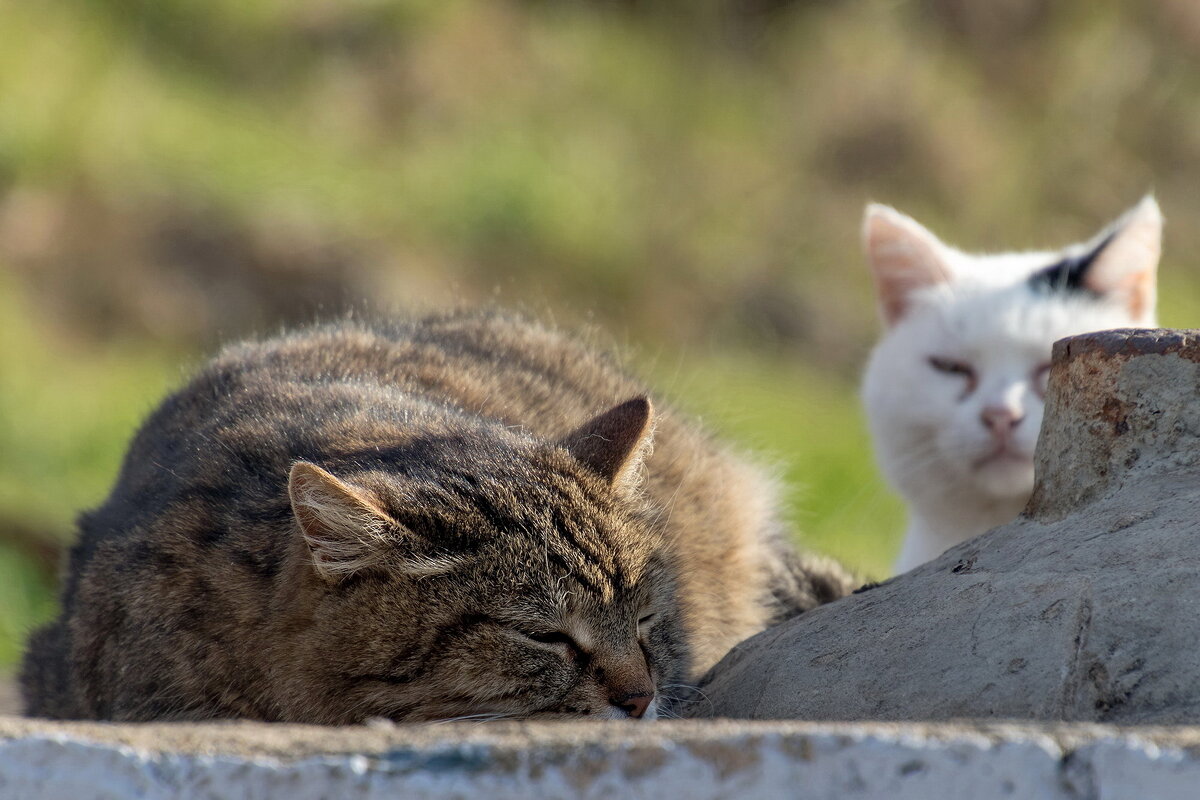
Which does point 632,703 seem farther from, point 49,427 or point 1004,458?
point 49,427

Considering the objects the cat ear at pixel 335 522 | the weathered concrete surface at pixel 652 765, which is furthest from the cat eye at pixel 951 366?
the weathered concrete surface at pixel 652 765

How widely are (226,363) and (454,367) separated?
1.44 ft

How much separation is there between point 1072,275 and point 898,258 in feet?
1.54

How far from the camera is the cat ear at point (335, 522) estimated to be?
1.72m

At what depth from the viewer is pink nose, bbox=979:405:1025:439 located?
114 inches

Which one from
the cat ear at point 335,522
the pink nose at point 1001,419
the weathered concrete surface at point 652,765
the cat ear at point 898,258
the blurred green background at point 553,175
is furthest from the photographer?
the blurred green background at point 553,175

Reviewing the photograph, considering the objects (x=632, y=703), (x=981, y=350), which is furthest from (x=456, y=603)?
(x=981, y=350)

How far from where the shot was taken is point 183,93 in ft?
22.5

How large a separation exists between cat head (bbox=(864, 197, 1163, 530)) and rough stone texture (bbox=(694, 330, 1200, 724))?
3.61 ft

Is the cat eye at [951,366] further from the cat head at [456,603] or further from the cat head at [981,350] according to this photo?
the cat head at [456,603]

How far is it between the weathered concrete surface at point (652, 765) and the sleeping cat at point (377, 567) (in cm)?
55

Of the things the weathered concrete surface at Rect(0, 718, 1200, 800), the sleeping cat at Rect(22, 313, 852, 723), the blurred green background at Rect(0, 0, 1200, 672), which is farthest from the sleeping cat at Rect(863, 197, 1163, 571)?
the weathered concrete surface at Rect(0, 718, 1200, 800)

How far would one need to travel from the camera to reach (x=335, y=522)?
69.1 inches

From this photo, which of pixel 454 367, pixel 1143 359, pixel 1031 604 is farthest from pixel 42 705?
pixel 1143 359
